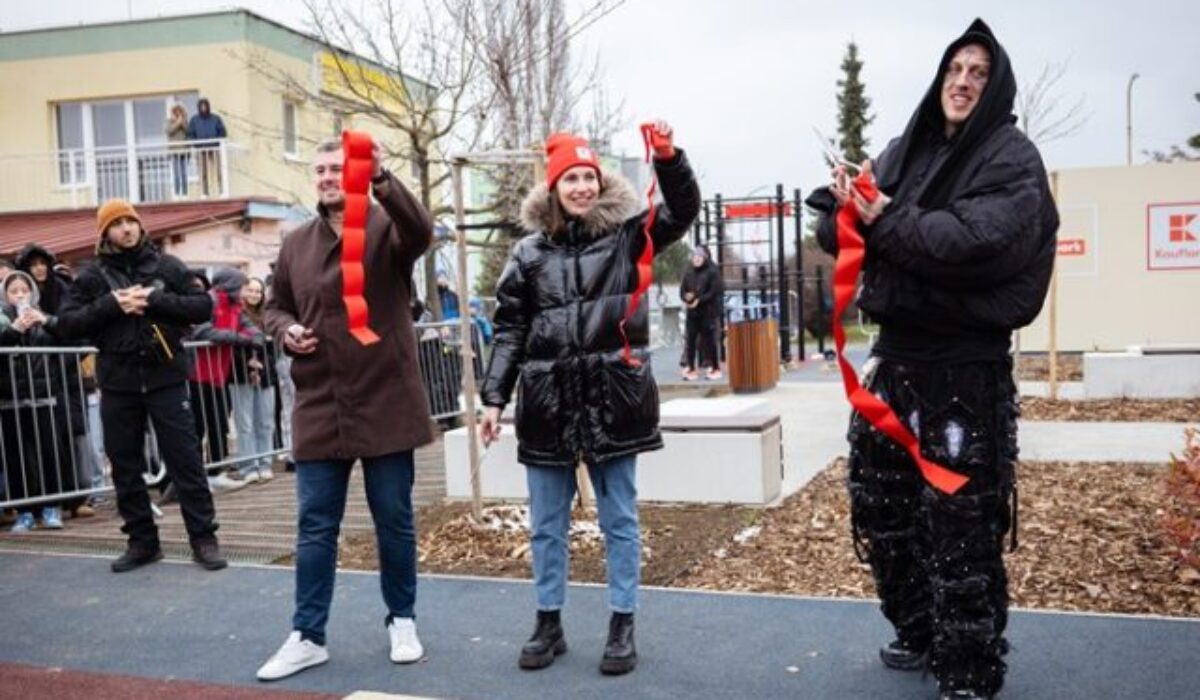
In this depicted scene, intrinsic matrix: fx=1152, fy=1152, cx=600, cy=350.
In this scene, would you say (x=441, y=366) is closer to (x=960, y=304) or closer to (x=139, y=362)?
(x=139, y=362)

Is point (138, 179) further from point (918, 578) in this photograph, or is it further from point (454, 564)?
point (918, 578)

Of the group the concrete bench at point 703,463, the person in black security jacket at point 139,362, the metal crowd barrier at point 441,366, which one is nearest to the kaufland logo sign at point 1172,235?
the metal crowd barrier at point 441,366

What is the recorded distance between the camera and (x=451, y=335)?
42.7 feet

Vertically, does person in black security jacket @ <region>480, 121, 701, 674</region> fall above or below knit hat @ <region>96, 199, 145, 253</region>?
below

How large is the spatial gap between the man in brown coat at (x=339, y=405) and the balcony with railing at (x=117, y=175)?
18508 millimetres

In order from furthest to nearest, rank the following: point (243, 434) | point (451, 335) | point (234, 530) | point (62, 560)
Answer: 1. point (451, 335)
2. point (243, 434)
3. point (234, 530)
4. point (62, 560)

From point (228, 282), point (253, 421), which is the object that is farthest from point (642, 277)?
point (253, 421)

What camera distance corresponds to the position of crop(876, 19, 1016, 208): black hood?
3.54 metres

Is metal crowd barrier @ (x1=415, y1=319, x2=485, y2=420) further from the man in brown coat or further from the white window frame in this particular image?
the white window frame

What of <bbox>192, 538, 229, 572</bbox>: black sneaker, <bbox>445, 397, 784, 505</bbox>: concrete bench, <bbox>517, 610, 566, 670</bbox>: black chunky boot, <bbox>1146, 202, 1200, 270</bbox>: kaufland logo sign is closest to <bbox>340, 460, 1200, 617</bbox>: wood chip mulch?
<bbox>445, 397, 784, 505</bbox>: concrete bench

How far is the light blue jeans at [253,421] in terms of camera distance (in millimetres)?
9812

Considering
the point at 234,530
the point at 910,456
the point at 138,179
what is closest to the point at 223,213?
the point at 138,179

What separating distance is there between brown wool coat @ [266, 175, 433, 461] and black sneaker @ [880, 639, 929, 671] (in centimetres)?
199

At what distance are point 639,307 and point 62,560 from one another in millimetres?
4247
